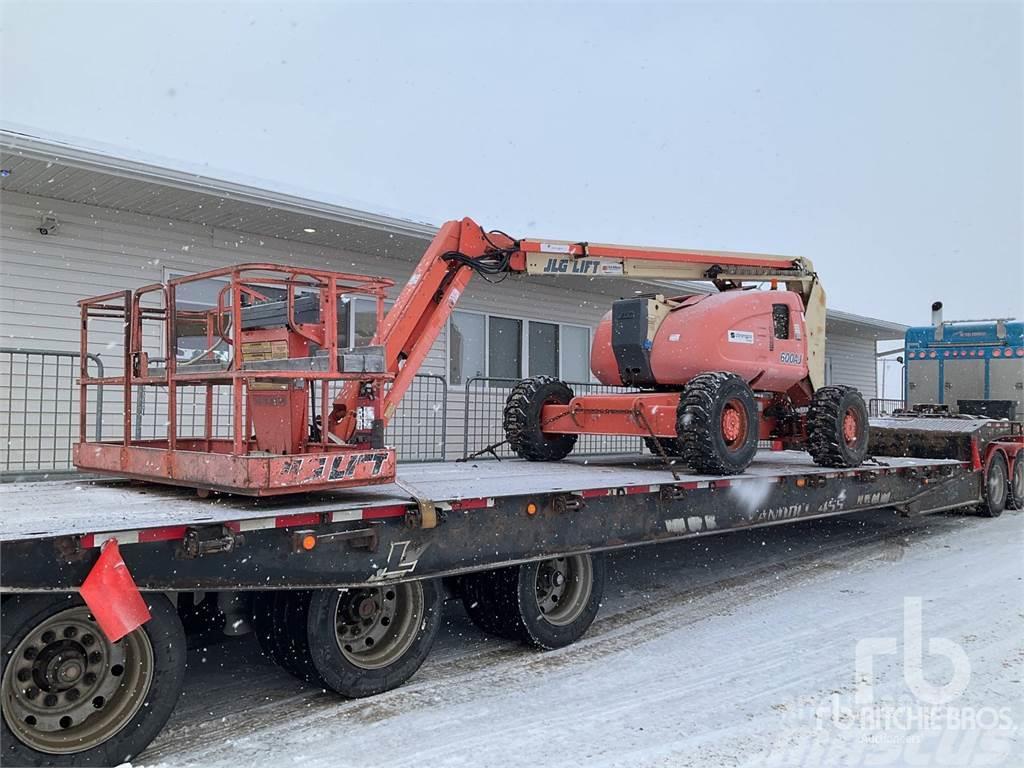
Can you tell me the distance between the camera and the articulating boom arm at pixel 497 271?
6.29 metres

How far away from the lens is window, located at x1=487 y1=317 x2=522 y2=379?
13.4m

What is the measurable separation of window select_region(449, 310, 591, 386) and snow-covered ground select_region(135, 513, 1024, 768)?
5997 mm

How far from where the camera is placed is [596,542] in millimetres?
5754

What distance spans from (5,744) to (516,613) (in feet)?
9.76

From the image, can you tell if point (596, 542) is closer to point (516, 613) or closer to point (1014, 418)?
point (516, 613)

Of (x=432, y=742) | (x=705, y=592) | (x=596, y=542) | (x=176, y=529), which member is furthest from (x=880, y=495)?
(x=176, y=529)

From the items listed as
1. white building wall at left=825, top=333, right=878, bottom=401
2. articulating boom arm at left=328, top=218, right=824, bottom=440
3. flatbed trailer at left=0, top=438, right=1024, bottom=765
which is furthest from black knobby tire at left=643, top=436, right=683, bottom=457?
white building wall at left=825, top=333, right=878, bottom=401

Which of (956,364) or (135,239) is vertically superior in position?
(135,239)

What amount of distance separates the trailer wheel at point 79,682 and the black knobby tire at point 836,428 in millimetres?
6648

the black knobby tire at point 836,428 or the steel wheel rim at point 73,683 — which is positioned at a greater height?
the black knobby tire at point 836,428

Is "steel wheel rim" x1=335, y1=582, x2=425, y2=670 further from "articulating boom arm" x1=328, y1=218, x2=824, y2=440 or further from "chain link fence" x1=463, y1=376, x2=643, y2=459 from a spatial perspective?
"chain link fence" x1=463, y1=376, x2=643, y2=459

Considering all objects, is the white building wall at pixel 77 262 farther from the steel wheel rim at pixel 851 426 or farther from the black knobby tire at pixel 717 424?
the steel wheel rim at pixel 851 426

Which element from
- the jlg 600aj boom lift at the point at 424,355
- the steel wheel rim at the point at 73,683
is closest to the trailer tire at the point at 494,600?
the jlg 600aj boom lift at the point at 424,355

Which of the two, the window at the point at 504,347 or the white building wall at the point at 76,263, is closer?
the white building wall at the point at 76,263
